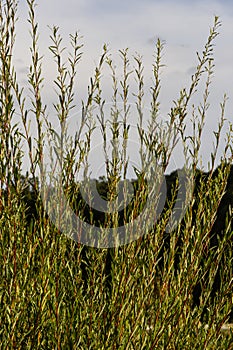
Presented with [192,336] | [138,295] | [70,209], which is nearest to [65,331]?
[138,295]

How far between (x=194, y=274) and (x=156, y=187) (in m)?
0.43

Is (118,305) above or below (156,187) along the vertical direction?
below

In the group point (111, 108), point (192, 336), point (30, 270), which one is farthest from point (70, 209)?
point (192, 336)

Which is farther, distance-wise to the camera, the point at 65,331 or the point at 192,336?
the point at 192,336

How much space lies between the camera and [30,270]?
267 centimetres

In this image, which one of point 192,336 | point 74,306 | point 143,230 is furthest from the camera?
point 192,336

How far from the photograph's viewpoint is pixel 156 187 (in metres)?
2.74

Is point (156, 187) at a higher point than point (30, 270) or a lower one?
higher

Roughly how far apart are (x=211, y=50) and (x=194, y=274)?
107 centimetres

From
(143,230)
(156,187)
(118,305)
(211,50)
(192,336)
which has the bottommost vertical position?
(192,336)

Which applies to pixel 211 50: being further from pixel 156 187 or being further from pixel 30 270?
pixel 30 270

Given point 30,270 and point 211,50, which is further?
point 211,50

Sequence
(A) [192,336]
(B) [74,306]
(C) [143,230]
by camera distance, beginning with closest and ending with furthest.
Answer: (B) [74,306]
(C) [143,230]
(A) [192,336]

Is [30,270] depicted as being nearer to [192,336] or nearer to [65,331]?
[65,331]
